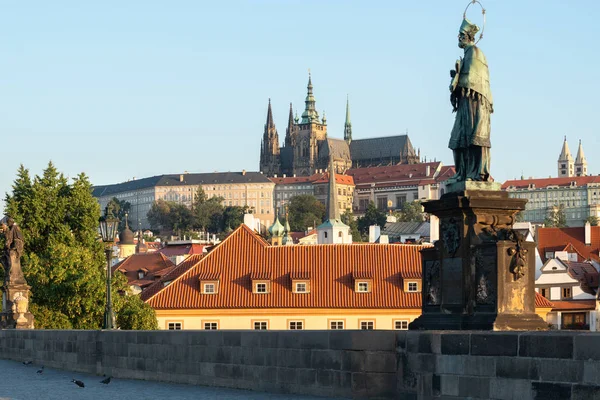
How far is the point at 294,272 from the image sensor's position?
64125 millimetres

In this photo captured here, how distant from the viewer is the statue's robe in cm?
1564

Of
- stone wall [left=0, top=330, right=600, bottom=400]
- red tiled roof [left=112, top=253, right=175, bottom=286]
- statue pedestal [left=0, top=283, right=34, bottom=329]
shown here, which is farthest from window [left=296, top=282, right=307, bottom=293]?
stone wall [left=0, top=330, right=600, bottom=400]

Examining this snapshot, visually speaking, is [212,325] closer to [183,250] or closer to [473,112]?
[473,112]

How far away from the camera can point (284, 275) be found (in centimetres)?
6425

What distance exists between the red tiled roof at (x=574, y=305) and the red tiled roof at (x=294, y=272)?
1428 cm

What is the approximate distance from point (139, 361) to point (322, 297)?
44.4 m

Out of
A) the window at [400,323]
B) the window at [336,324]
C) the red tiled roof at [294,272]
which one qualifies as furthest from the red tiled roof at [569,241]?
the window at [336,324]

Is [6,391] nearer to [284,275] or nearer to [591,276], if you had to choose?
[284,275]

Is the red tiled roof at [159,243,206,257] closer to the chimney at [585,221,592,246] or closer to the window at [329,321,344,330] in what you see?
the chimney at [585,221,592,246]

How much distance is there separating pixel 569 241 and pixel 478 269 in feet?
298

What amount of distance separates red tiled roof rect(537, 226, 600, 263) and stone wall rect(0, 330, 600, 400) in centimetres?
8052

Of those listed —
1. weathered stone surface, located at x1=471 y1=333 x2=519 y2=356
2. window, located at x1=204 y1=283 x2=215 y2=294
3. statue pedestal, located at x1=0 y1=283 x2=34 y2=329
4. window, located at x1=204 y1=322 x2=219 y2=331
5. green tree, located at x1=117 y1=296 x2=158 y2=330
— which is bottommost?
window, located at x1=204 y1=322 x2=219 y2=331

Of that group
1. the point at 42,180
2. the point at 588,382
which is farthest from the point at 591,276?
the point at 588,382

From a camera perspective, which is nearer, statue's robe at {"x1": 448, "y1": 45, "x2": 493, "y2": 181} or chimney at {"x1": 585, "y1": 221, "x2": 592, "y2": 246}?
statue's robe at {"x1": 448, "y1": 45, "x2": 493, "y2": 181}
